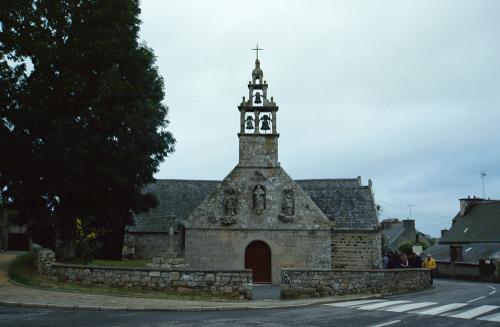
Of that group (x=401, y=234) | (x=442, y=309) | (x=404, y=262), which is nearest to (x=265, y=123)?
(x=404, y=262)

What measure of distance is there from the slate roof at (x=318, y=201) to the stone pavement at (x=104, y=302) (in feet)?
46.7

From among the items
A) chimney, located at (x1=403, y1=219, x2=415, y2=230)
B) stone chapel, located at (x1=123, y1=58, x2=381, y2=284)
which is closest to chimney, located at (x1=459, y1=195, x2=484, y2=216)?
chimney, located at (x1=403, y1=219, x2=415, y2=230)

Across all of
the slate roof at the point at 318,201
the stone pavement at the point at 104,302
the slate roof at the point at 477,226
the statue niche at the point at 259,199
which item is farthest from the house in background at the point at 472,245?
the stone pavement at the point at 104,302

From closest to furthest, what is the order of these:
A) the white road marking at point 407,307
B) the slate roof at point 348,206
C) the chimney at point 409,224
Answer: the white road marking at point 407,307 → the slate roof at point 348,206 → the chimney at point 409,224

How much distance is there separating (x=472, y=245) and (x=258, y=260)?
24.7 m

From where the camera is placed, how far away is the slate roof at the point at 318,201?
2997cm

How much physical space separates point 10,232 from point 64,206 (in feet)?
95.1

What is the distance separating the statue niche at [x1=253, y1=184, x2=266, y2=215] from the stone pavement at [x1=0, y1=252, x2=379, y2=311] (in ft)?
36.4

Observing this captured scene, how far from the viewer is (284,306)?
14203 mm

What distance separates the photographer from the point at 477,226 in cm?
4525

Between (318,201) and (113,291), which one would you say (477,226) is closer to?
(318,201)

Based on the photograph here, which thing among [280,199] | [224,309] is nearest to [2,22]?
[224,309]

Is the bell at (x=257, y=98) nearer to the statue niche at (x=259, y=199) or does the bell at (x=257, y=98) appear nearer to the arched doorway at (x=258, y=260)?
the statue niche at (x=259, y=199)

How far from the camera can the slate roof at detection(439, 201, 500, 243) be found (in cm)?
4275
